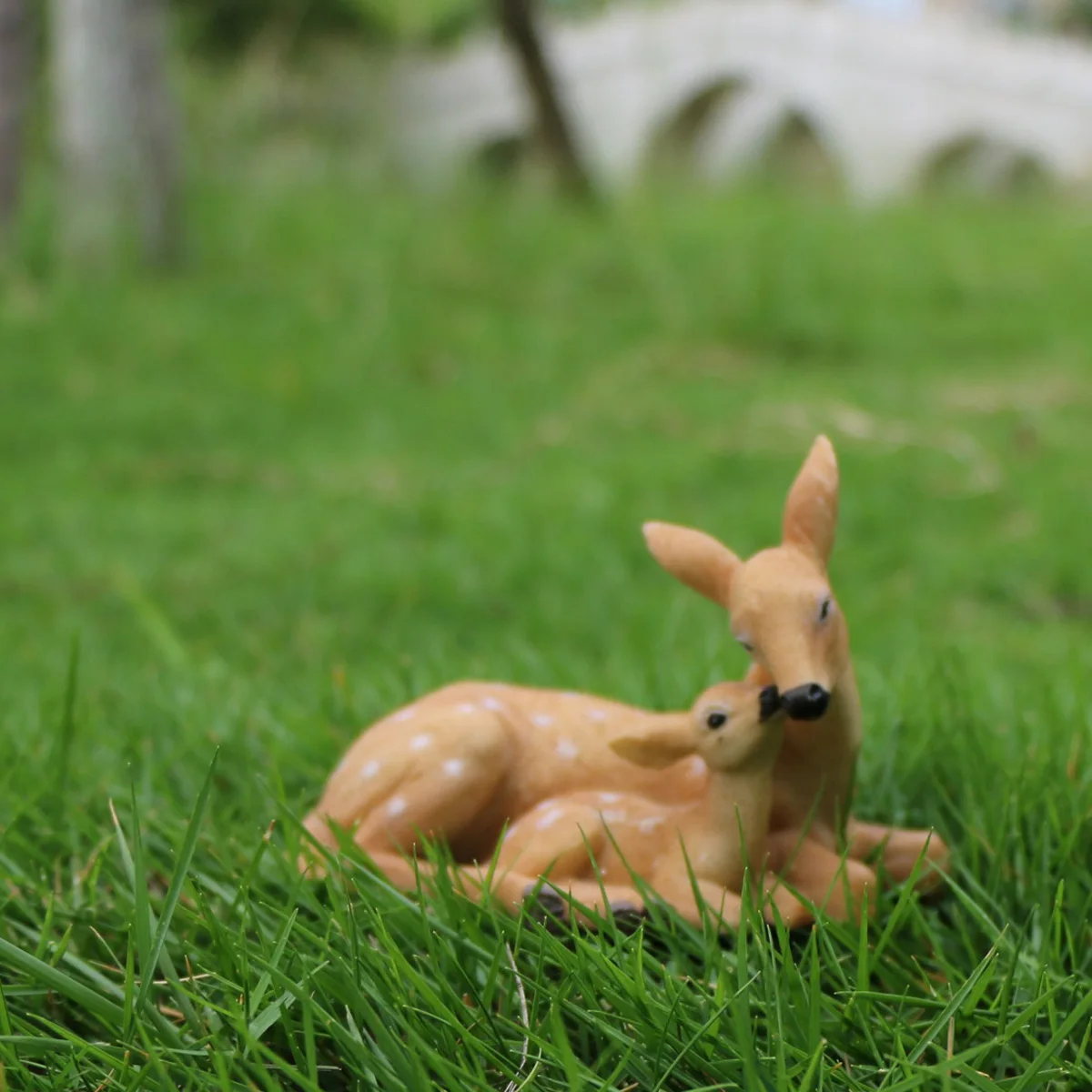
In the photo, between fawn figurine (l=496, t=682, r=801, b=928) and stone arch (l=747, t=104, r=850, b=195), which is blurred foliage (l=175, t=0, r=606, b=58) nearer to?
stone arch (l=747, t=104, r=850, b=195)

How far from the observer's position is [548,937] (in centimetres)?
112

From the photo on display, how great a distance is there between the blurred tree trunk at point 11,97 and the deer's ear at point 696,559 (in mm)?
5473

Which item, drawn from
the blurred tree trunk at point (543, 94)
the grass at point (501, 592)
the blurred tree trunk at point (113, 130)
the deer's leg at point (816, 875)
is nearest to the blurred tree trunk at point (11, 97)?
the blurred tree trunk at point (113, 130)

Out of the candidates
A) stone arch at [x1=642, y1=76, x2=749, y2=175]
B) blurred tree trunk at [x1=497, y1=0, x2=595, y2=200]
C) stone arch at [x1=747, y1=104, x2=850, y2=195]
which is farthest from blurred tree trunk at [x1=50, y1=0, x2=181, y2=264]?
stone arch at [x1=642, y1=76, x2=749, y2=175]

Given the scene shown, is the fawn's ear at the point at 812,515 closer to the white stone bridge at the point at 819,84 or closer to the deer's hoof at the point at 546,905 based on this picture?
the deer's hoof at the point at 546,905

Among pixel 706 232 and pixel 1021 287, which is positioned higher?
pixel 706 232

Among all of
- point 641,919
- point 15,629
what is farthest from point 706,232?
point 641,919

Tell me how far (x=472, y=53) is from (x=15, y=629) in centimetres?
1274

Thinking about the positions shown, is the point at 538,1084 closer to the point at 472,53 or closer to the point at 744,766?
the point at 744,766

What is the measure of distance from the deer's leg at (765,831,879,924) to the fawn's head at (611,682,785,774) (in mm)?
104

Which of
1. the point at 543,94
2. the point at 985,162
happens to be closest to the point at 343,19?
the point at 985,162

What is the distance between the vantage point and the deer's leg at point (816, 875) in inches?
49.3

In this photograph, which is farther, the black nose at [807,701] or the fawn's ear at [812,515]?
the fawn's ear at [812,515]

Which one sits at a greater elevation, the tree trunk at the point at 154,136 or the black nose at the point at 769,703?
the tree trunk at the point at 154,136
